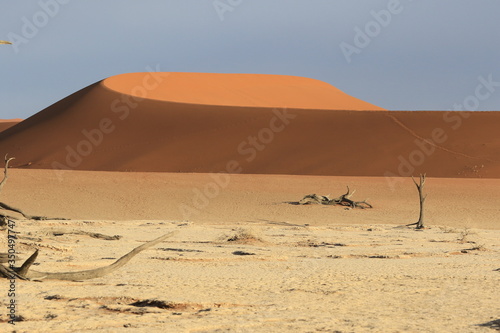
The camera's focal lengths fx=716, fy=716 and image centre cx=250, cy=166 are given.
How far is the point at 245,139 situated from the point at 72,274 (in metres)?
40.4

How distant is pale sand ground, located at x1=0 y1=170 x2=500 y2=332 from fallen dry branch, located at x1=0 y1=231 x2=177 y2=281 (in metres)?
0.12

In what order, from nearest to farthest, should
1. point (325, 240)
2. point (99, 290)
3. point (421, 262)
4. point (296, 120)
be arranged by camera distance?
point (99, 290)
point (421, 262)
point (325, 240)
point (296, 120)

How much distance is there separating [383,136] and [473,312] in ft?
123

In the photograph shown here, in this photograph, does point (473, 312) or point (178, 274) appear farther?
point (178, 274)

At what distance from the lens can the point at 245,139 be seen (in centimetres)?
4716

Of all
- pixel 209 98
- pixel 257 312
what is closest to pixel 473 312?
pixel 257 312

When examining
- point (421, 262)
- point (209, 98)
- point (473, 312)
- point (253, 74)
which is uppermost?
point (253, 74)

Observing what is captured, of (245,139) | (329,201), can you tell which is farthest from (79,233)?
(245,139)

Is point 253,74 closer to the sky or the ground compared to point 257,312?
closer to the sky

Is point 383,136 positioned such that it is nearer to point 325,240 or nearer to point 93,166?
point 93,166

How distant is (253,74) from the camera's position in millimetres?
83188

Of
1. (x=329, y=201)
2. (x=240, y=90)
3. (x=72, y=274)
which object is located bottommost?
(x=72, y=274)

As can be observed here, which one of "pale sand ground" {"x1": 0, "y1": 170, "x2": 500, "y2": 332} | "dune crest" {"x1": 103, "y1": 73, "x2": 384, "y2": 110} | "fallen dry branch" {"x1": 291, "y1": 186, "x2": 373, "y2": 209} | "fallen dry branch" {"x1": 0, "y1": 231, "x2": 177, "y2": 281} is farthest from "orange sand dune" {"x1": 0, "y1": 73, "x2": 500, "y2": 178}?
"fallen dry branch" {"x1": 0, "y1": 231, "x2": 177, "y2": 281}

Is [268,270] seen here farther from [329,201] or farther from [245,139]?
[245,139]
